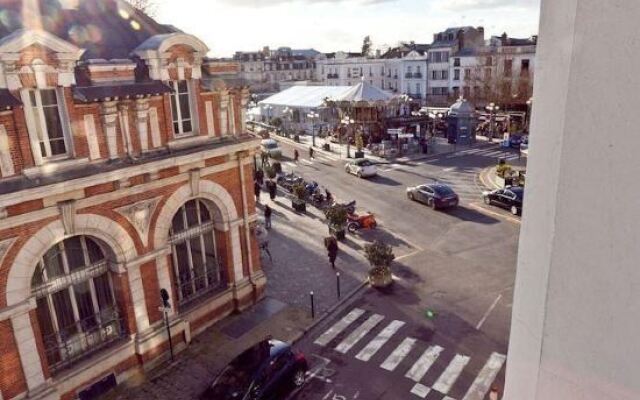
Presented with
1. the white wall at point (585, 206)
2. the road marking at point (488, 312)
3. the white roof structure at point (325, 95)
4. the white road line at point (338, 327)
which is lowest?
the white road line at point (338, 327)

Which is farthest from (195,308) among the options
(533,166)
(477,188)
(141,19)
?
(477,188)

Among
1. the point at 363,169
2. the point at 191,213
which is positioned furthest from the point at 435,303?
the point at 363,169

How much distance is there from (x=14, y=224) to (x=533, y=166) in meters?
12.6

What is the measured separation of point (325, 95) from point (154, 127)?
41.0m

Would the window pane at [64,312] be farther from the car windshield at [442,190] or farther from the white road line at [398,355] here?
the car windshield at [442,190]

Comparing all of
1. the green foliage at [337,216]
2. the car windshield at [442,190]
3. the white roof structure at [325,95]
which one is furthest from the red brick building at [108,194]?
the white roof structure at [325,95]

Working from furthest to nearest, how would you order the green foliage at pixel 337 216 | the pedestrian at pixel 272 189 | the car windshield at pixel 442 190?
the pedestrian at pixel 272 189, the car windshield at pixel 442 190, the green foliage at pixel 337 216

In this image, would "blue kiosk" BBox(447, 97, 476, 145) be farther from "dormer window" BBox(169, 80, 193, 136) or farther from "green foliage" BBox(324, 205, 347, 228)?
"dormer window" BBox(169, 80, 193, 136)

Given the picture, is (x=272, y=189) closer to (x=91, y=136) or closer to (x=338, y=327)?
(x=338, y=327)

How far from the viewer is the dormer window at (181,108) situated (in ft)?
49.1

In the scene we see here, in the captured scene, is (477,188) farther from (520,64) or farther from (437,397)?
(520,64)

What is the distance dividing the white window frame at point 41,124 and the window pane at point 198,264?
17.3 ft

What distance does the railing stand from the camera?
12812mm

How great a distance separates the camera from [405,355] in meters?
14.7
